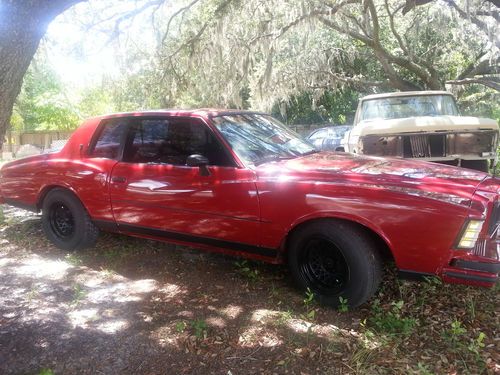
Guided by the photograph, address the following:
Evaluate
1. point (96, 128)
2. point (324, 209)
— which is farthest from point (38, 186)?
point (324, 209)

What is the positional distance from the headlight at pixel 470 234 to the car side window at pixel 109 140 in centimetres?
344

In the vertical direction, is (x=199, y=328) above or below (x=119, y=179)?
below

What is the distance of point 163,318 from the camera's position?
3590 millimetres

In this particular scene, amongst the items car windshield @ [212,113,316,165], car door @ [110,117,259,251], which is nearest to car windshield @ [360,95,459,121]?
car windshield @ [212,113,316,165]

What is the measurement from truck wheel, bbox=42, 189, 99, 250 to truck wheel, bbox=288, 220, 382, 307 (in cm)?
255

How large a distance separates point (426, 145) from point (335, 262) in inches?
141

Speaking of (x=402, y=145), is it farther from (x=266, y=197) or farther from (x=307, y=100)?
(x=307, y=100)

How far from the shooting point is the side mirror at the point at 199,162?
13.0ft

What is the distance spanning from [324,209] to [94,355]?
1.99 metres

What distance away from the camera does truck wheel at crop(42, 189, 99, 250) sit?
5.07 metres

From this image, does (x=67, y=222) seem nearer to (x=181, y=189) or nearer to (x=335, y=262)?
(x=181, y=189)

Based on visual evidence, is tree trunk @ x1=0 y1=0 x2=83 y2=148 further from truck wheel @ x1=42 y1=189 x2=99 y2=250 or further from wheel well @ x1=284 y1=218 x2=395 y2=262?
wheel well @ x1=284 y1=218 x2=395 y2=262

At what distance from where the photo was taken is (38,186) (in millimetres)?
5305

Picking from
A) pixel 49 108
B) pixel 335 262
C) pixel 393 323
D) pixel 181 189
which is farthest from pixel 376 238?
pixel 49 108
